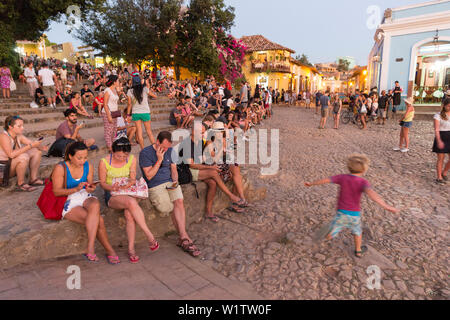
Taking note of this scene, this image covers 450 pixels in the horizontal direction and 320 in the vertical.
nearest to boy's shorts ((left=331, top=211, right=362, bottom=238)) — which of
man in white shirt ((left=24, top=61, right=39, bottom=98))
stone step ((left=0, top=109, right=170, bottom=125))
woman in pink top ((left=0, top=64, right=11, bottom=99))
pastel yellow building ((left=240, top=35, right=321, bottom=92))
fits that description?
stone step ((left=0, top=109, right=170, bottom=125))

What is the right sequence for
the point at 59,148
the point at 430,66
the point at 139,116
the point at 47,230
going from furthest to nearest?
the point at 430,66, the point at 139,116, the point at 59,148, the point at 47,230

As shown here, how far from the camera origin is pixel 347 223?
3.35 m

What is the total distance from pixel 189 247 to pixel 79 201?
1375 millimetres

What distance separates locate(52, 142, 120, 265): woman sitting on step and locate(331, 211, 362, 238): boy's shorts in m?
2.53

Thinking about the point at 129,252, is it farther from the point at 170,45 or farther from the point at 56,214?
the point at 170,45

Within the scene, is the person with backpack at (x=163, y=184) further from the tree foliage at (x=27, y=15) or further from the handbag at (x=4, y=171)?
the tree foliage at (x=27, y=15)

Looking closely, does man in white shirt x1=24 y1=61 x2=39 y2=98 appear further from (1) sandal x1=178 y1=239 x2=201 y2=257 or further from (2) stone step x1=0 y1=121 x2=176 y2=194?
(1) sandal x1=178 y1=239 x2=201 y2=257

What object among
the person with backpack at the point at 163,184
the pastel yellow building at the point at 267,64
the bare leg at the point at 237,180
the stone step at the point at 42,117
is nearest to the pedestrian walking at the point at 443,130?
the bare leg at the point at 237,180

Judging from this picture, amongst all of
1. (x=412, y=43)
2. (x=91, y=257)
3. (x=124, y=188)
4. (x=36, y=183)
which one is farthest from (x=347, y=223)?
(x=412, y=43)

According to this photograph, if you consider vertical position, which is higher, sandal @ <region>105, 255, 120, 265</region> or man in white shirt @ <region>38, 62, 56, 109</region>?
man in white shirt @ <region>38, 62, 56, 109</region>

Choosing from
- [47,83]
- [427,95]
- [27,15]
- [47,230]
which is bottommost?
[47,230]

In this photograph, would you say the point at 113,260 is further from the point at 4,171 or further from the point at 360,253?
the point at 360,253

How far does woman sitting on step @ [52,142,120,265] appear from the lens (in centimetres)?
315

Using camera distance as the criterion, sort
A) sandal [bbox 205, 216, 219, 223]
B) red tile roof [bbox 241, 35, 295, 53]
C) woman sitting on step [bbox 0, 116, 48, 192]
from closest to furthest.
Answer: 1. woman sitting on step [bbox 0, 116, 48, 192]
2. sandal [bbox 205, 216, 219, 223]
3. red tile roof [bbox 241, 35, 295, 53]
